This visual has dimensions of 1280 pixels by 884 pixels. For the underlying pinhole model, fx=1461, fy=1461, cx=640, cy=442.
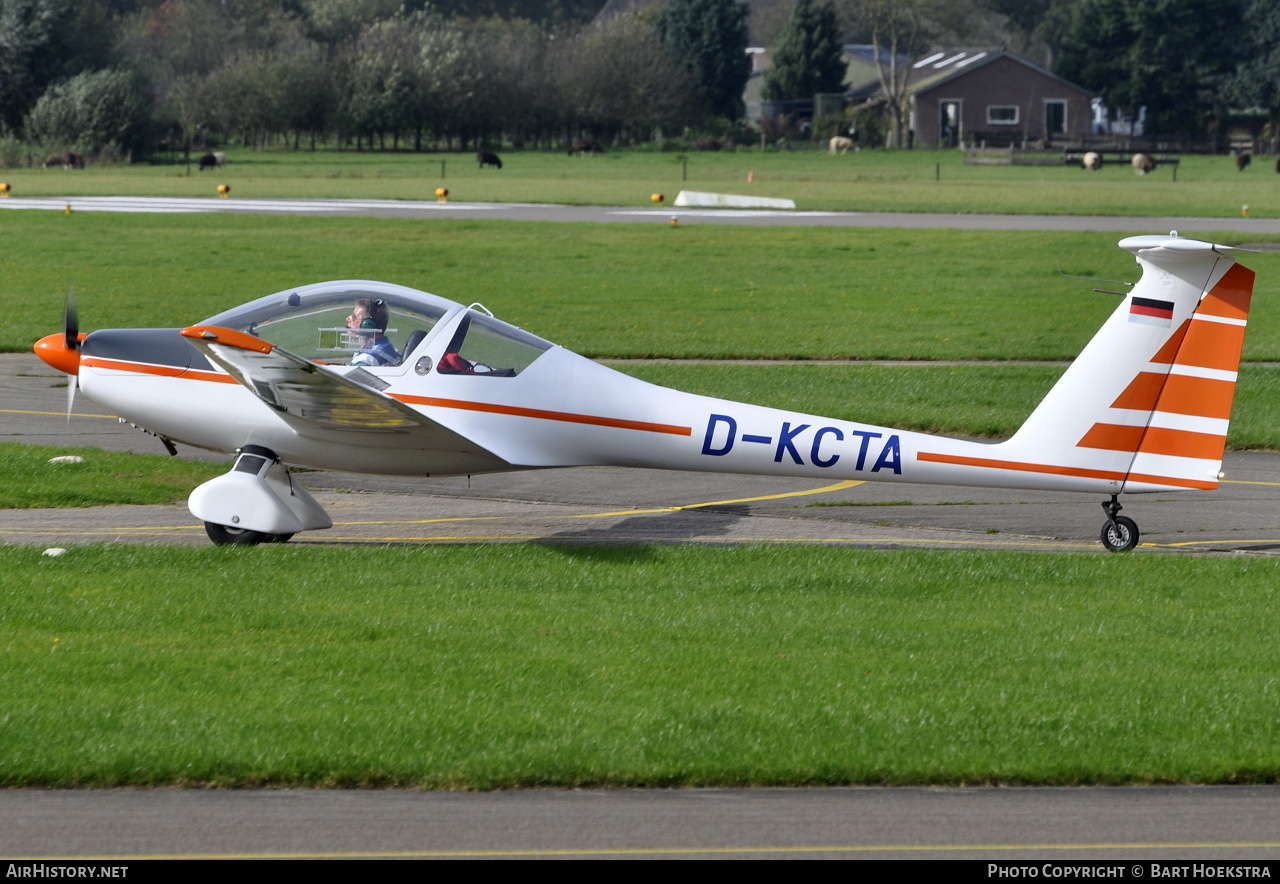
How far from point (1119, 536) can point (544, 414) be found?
4.54m

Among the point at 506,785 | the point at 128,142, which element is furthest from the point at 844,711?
the point at 128,142

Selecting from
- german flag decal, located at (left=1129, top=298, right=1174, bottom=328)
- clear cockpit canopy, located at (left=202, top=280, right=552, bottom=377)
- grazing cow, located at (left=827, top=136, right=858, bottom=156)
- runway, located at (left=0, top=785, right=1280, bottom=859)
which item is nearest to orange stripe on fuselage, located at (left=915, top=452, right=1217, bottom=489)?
german flag decal, located at (left=1129, top=298, right=1174, bottom=328)

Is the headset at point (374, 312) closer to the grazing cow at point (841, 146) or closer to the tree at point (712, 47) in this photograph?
the grazing cow at point (841, 146)

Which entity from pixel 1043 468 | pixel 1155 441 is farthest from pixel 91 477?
pixel 1155 441

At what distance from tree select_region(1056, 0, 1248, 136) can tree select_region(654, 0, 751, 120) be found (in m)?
27.8

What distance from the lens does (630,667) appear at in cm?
821

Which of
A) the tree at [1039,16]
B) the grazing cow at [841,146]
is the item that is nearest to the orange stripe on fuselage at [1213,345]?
the grazing cow at [841,146]

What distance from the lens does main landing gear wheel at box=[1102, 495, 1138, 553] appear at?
11.2 meters

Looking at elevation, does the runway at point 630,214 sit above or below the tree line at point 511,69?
below

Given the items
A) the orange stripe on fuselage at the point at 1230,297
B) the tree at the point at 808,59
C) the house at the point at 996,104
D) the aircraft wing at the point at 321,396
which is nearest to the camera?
the aircraft wing at the point at 321,396

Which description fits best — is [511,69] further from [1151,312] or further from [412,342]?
[1151,312]

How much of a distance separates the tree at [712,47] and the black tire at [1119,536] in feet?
361

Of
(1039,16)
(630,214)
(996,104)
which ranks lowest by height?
(630,214)

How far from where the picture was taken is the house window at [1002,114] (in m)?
112
